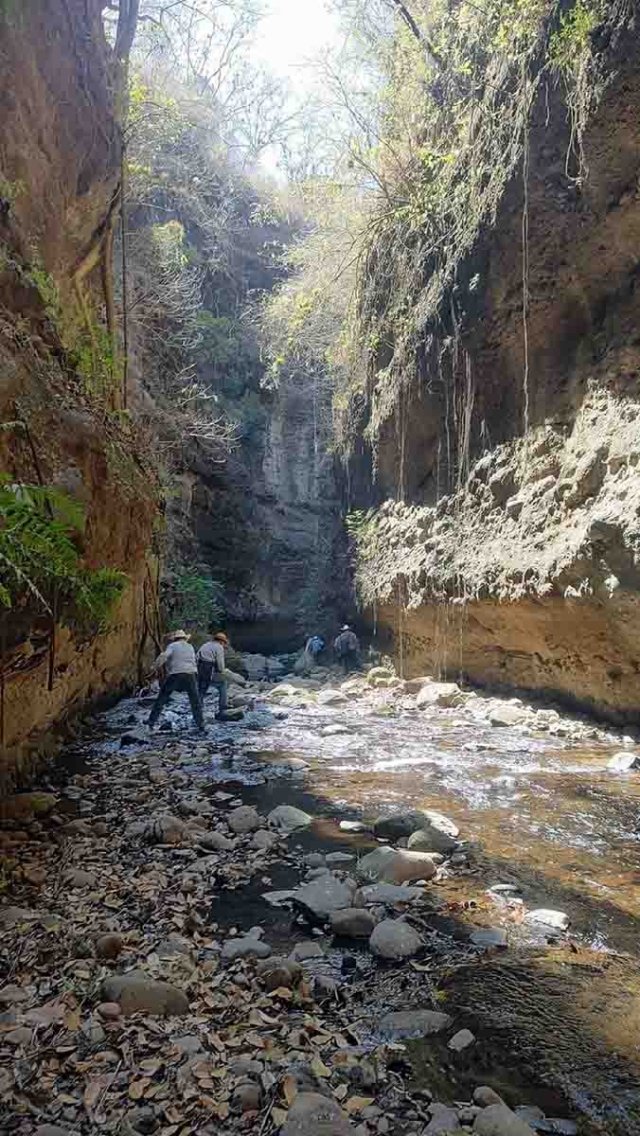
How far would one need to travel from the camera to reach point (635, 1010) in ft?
8.77

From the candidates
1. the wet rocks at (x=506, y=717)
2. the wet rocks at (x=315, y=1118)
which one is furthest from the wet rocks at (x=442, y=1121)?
the wet rocks at (x=506, y=717)

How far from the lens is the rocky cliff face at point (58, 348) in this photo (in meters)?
4.83

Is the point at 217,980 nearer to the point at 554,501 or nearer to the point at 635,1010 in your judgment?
the point at 635,1010

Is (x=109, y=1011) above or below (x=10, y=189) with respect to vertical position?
below

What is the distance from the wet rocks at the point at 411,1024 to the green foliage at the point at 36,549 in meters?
2.25

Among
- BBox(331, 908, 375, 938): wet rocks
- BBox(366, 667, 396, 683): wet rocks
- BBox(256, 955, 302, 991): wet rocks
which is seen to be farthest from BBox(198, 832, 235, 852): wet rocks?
BBox(366, 667, 396, 683): wet rocks

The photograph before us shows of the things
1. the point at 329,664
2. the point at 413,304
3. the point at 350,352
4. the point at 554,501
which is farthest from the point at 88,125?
the point at 329,664

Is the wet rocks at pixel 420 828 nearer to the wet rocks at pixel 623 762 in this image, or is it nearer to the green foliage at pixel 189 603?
the wet rocks at pixel 623 762

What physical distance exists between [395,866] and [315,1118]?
2092 millimetres

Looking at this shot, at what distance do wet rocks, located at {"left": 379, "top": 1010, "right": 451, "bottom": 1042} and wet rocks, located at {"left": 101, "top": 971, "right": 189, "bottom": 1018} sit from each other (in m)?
0.76

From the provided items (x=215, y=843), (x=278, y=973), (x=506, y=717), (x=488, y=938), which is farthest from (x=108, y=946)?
(x=506, y=717)

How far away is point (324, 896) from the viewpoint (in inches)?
142

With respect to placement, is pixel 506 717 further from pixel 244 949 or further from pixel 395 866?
pixel 244 949

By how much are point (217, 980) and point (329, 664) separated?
14.8m
